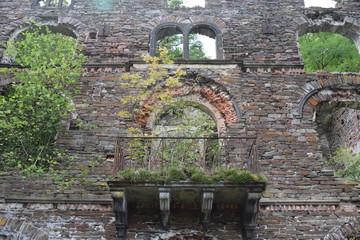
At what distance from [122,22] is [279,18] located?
175 inches

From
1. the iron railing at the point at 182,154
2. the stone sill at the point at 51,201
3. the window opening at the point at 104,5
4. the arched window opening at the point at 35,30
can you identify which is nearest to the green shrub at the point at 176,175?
the iron railing at the point at 182,154

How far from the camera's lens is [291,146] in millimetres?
8570

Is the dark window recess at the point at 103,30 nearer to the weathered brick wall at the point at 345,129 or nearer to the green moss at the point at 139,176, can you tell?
the green moss at the point at 139,176

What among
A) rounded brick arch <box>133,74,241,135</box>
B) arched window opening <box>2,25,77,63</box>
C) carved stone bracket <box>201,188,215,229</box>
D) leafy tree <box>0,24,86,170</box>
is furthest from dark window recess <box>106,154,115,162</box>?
arched window opening <box>2,25,77,63</box>

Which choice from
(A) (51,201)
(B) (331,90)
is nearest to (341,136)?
(B) (331,90)

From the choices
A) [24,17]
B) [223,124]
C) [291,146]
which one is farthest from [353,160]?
[24,17]

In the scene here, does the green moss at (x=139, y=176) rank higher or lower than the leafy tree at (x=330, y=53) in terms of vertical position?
lower

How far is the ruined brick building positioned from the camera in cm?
740

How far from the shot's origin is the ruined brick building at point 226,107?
7402 millimetres

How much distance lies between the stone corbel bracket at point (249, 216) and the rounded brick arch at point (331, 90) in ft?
11.0

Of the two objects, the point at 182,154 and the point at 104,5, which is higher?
the point at 104,5

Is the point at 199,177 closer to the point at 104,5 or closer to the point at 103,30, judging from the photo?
the point at 103,30

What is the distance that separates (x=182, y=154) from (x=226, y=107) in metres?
1.93

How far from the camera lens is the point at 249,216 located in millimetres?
7109
